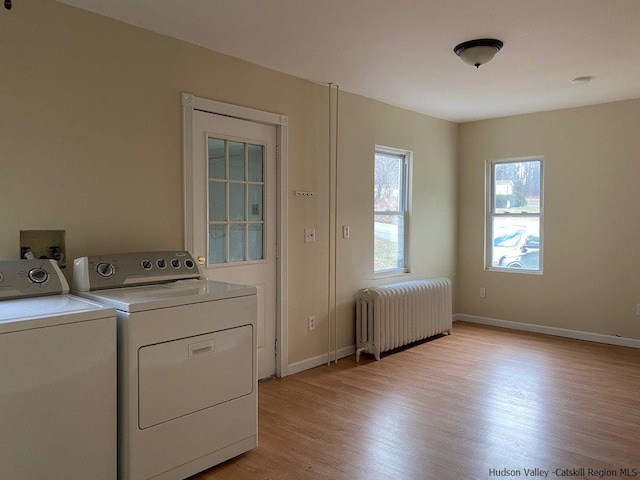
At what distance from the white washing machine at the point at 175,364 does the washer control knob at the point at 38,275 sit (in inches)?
6.1

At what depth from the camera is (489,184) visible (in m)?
5.70

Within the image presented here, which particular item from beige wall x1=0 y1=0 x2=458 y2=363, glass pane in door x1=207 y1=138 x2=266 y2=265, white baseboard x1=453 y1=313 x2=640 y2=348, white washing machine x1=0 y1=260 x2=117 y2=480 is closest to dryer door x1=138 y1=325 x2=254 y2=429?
white washing machine x1=0 y1=260 x2=117 y2=480

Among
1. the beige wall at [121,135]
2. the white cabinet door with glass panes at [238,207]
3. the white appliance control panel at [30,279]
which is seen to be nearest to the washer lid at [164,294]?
the white appliance control panel at [30,279]

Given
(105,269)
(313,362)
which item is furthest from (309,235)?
(105,269)

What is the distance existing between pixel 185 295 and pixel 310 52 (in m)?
1.90

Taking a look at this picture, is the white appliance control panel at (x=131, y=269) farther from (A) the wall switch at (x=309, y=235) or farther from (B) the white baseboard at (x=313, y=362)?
(B) the white baseboard at (x=313, y=362)

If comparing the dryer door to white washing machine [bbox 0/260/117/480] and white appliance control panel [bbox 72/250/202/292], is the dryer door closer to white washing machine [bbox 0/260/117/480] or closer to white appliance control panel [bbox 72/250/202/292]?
white washing machine [bbox 0/260/117/480]

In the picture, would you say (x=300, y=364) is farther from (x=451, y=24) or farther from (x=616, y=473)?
(x=451, y=24)

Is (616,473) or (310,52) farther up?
(310,52)

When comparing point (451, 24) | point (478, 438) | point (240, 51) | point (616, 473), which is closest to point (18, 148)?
point (240, 51)

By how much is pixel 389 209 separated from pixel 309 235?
1.32 m

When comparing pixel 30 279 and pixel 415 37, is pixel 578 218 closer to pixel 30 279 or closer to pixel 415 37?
pixel 415 37

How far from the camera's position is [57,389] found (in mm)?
1873

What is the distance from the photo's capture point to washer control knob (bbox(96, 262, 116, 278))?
250 cm
